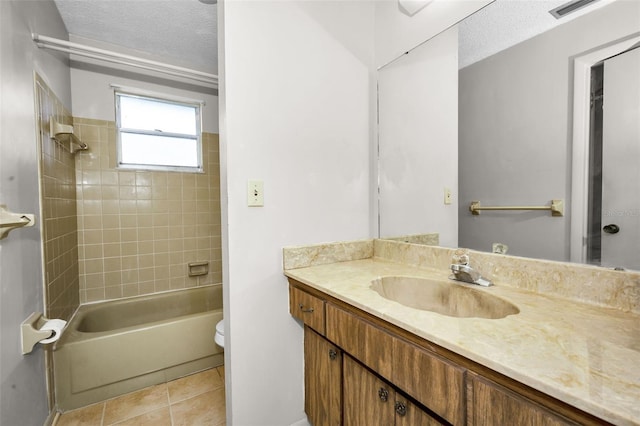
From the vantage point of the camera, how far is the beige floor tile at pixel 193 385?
1.85 m

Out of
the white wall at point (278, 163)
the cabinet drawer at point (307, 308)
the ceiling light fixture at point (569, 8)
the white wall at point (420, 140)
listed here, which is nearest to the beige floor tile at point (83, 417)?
the white wall at point (278, 163)

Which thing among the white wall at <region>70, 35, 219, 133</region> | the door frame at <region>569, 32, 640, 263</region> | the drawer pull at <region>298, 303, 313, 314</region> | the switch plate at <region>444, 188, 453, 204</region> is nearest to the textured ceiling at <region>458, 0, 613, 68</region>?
the door frame at <region>569, 32, 640, 263</region>

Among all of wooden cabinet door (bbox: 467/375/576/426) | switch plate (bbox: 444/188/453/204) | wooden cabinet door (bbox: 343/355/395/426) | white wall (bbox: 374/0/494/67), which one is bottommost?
wooden cabinet door (bbox: 343/355/395/426)

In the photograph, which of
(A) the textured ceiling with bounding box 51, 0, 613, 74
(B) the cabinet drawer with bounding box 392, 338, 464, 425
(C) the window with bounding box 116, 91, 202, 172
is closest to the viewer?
(B) the cabinet drawer with bounding box 392, 338, 464, 425

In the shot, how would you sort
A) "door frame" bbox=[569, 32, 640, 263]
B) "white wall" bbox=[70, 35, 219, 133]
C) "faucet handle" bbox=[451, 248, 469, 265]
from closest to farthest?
1. "door frame" bbox=[569, 32, 640, 263]
2. "faucet handle" bbox=[451, 248, 469, 265]
3. "white wall" bbox=[70, 35, 219, 133]

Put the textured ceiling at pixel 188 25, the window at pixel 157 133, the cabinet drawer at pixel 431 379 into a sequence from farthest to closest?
the window at pixel 157 133, the textured ceiling at pixel 188 25, the cabinet drawer at pixel 431 379

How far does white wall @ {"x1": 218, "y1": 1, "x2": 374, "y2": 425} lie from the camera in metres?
1.22

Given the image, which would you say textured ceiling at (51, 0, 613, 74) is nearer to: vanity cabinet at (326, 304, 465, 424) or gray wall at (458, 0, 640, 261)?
gray wall at (458, 0, 640, 261)

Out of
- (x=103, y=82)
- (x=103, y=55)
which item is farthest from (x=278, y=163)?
(x=103, y=82)

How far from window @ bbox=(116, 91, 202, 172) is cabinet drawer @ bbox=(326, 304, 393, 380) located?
92.4 inches

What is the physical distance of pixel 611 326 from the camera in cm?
69

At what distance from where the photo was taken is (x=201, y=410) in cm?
171

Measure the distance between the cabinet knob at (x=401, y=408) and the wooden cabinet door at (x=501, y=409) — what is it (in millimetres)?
258

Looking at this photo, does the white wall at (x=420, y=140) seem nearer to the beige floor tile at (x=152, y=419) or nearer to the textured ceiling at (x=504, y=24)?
the textured ceiling at (x=504, y=24)
